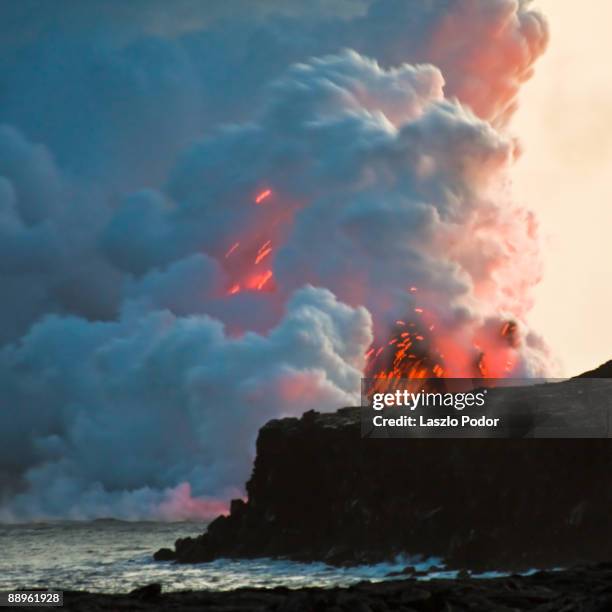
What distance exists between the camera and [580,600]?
3197 cm

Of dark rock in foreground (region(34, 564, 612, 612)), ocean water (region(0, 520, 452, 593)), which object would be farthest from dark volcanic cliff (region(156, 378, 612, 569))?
dark rock in foreground (region(34, 564, 612, 612))

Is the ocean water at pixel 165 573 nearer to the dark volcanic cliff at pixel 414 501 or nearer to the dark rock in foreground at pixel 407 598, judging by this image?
the dark volcanic cliff at pixel 414 501

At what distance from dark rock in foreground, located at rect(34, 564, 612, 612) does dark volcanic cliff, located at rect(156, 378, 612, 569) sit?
47.1 metres

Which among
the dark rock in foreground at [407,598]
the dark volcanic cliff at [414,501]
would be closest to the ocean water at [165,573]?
the dark volcanic cliff at [414,501]

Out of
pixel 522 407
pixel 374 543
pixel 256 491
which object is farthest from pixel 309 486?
pixel 522 407

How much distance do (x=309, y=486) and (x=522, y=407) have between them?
85.8ft

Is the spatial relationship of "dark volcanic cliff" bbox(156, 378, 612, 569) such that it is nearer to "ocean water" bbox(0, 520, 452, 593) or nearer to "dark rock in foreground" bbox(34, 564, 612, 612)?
"ocean water" bbox(0, 520, 452, 593)

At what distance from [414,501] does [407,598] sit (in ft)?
239

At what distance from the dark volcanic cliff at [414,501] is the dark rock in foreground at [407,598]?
4713cm

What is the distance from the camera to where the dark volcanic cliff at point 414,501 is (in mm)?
91750

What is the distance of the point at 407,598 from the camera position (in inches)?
1347

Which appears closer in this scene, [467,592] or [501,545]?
[467,592]

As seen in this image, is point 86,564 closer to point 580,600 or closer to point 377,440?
point 377,440

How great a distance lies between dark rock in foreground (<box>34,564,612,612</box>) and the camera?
31.9m
